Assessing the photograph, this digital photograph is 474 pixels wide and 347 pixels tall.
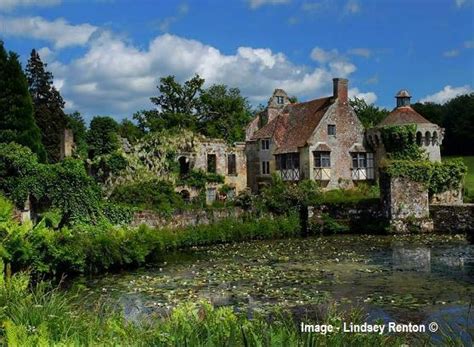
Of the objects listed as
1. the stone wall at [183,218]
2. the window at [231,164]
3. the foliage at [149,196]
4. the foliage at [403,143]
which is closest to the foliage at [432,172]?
the foliage at [403,143]

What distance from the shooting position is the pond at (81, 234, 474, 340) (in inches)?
532

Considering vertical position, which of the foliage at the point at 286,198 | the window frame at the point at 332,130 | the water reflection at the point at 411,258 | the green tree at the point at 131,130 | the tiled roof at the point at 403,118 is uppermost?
the green tree at the point at 131,130

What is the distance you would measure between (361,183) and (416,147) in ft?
16.4

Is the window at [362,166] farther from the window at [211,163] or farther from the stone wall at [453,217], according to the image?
the stone wall at [453,217]

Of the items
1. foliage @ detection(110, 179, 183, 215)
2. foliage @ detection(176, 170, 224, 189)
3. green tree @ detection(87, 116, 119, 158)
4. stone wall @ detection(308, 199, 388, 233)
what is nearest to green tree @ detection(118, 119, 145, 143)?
green tree @ detection(87, 116, 119, 158)

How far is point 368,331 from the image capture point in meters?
6.28

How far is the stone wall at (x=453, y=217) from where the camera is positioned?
28.4 meters

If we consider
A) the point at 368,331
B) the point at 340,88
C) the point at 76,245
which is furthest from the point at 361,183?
the point at 368,331

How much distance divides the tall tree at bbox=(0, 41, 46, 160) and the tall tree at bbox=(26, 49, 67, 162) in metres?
12.3

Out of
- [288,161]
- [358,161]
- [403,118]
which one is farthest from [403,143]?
[288,161]

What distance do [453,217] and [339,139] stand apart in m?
12.1

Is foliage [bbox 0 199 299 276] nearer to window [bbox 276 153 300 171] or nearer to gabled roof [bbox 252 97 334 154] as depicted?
window [bbox 276 153 300 171]

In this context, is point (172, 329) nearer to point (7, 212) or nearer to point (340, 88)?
point (7, 212)

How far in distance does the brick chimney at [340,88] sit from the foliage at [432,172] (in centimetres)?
984
